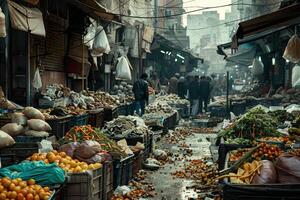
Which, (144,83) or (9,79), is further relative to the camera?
(144,83)

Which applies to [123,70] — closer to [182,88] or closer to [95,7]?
[95,7]

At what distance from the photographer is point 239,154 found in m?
7.30

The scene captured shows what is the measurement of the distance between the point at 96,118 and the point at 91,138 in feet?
18.8

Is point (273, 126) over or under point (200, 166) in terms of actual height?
over

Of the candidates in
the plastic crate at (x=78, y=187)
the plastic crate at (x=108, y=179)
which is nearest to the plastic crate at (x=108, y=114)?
the plastic crate at (x=108, y=179)

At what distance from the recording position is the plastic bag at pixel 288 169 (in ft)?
16.6

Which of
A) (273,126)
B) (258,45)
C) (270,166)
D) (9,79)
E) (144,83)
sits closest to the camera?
(270,166)

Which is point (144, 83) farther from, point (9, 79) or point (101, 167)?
point (101, 167)

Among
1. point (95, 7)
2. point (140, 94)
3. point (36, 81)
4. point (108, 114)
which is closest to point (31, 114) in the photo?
point (36, 81)

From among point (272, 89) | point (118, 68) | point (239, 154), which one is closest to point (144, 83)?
point (118, 68)

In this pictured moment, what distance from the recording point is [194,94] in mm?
25281

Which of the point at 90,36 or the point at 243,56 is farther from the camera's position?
the point at 243,56

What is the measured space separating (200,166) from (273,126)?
188 centimetres

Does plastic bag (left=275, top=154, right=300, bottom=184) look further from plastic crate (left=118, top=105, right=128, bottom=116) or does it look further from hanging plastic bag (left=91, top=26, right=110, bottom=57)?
Result: plastic crate (left=118, top=105, right=128, bottom=116)
